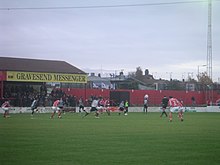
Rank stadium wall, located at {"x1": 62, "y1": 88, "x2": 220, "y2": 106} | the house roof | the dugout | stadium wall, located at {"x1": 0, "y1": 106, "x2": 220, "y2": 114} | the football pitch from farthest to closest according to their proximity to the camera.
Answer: stadium wall, located at {"x1": 62, "y1": 88, "x2": 220, "y2": 106}
the house roof
the dugout
stadium wall, located at {"x1": 0, "y1": 106, "x2": 220, "y2": 114}
the football pitch

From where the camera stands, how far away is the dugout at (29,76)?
182ft

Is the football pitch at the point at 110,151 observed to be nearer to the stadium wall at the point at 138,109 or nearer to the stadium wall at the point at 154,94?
the stadium wall at the point at 138,109

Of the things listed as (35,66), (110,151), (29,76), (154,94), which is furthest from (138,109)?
(110,151)

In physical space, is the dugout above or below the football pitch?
above

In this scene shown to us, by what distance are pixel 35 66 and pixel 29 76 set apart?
5.01m

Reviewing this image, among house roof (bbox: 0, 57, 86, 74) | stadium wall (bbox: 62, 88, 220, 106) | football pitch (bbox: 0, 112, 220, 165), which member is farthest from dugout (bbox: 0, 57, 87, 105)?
football pitch (bbox: 0, 112, 220, 165)

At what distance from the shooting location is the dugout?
5534 cm

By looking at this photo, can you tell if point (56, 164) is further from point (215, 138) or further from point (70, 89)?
point (70, 89)

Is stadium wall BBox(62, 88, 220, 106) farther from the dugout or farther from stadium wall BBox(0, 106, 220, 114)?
stadium wall BBox(0, 106, 220, 114)

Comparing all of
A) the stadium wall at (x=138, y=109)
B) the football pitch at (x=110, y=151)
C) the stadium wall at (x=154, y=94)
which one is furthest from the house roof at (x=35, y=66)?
the football pitch at (x=110, y=151)

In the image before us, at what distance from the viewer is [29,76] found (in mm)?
56938

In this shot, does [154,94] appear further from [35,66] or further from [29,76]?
[29,76]

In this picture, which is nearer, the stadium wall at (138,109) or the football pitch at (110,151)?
the football pitch at (110,151)

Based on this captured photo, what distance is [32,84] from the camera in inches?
2451
